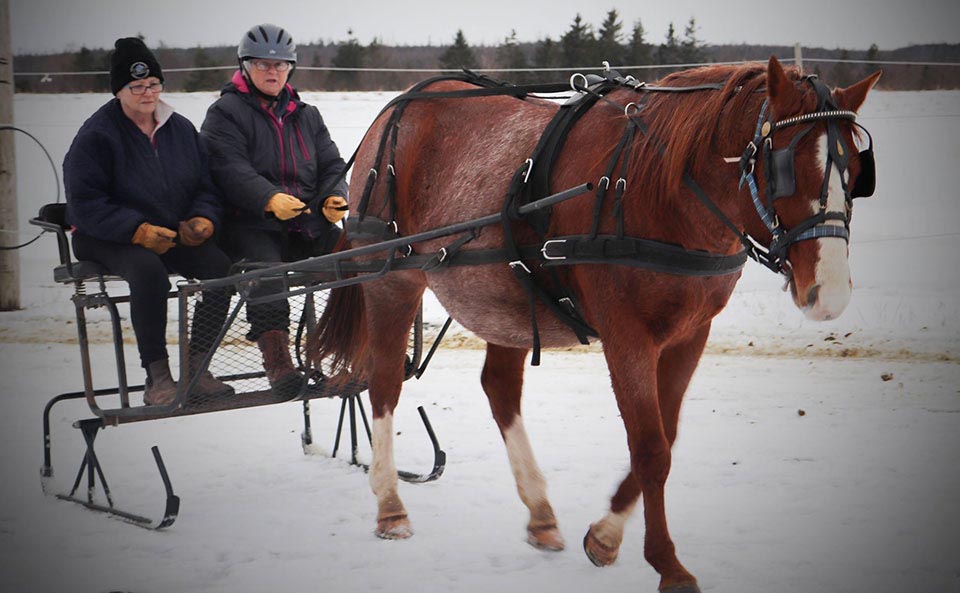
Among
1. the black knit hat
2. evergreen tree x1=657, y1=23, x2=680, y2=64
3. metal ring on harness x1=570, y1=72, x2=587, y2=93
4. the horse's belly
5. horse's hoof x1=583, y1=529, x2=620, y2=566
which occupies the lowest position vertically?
horse's hoof x1=583, y1=529, x2=620, y2=566

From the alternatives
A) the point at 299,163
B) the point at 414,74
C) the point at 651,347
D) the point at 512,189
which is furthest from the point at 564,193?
the point at 414,74

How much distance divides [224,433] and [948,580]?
4.17 metres

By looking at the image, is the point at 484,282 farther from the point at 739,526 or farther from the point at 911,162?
the point at 911,162

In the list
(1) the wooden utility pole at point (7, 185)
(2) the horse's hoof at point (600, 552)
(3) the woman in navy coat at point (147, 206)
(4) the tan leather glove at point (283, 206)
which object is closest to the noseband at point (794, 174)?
(2) the horse's hoof at point (600, 552)

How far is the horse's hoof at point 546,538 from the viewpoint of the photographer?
3730mm

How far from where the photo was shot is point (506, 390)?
13.5 ft

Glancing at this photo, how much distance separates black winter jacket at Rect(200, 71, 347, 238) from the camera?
14.4ft

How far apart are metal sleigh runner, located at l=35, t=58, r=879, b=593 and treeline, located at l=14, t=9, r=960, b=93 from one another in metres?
12.3

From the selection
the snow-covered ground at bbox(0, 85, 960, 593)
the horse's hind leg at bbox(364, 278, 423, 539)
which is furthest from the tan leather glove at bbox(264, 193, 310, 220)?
the snow-covered ground at bbox(0, 85, 960, 593)

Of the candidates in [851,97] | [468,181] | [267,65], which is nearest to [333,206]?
[267,65]

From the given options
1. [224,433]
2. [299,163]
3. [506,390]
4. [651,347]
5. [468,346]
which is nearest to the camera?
[651,347]

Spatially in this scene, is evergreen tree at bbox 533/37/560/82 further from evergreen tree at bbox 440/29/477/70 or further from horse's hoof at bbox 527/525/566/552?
horse's hoof at bbox 527/525/566/552

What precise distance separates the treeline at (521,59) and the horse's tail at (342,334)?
1200 cm

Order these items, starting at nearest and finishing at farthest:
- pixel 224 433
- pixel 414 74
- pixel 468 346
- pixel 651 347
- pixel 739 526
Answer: pixel 651 347 → pixel 739 526 → pixel 224 433 → pixel 468 346 → pixel 414 74
